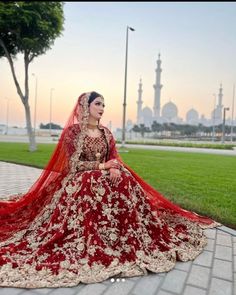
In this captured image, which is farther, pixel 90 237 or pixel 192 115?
pixel 192 115

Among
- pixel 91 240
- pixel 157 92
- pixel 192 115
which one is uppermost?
pixel 157 92

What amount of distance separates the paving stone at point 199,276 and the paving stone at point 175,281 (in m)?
0.07

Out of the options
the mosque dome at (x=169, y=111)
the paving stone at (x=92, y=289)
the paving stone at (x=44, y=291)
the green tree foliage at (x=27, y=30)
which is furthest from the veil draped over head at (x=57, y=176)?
the mosque dome at (x=169, y=111)

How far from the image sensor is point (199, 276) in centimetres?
281

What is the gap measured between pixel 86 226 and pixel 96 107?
137cm

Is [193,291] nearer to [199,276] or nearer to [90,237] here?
[199,276]

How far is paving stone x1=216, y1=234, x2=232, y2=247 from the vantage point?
370 centimetres

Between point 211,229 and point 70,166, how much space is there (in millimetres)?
2182

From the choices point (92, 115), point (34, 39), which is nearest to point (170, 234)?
point (92, 115)

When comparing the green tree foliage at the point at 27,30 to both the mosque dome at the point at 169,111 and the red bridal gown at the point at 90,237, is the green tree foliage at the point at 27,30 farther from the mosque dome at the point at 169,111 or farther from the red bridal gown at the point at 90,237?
the mosque dome at the point at 169,111

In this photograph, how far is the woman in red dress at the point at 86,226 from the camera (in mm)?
2693

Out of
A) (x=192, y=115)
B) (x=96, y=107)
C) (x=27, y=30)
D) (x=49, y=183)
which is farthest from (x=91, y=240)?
(x=192, y=115)

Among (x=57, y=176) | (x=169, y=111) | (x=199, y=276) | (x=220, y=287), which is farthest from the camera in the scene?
(x=169, y=111)

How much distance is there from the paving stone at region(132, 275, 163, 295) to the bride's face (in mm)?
1851
